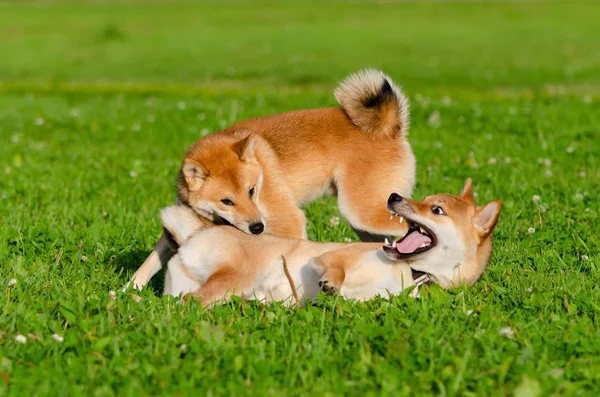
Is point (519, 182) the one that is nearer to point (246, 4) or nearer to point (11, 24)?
point (11, 24)

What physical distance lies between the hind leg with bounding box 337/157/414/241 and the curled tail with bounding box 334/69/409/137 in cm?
35

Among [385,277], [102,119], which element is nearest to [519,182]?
[385,277]

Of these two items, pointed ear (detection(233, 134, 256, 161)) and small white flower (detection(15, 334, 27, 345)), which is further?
pointed ear (detection(233, 134, 256, 161))

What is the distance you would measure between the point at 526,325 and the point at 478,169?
4266mm

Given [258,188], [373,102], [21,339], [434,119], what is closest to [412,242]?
[258,188]

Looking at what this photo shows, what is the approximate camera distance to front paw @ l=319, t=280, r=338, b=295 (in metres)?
4.44

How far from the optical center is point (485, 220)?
16.3 feet

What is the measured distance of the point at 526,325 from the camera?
13.4 ft

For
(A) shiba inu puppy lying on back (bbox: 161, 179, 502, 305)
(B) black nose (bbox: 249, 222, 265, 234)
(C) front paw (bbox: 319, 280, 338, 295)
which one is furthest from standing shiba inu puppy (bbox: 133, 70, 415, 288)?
(C) front paw (bbox: 319, 280, 338, 295)

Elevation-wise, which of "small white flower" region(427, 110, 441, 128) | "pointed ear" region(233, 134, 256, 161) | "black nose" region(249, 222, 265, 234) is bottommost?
"small white flower" region(427, 110, 441, 128)

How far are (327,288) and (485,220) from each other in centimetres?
115

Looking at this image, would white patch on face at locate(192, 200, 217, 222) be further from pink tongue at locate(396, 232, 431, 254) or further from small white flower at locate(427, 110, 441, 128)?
small white flower at locate(427, 110, 441, 128)

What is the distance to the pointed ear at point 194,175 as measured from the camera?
5.96 metres

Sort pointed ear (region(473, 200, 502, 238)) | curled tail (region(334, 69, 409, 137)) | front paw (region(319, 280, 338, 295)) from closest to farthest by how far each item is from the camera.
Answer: front paw (region(319, 280, 338, 295)) → pointed ear (region(473, 200, 502, 238)) → curled tail (region(334, 69, 409, 137))
